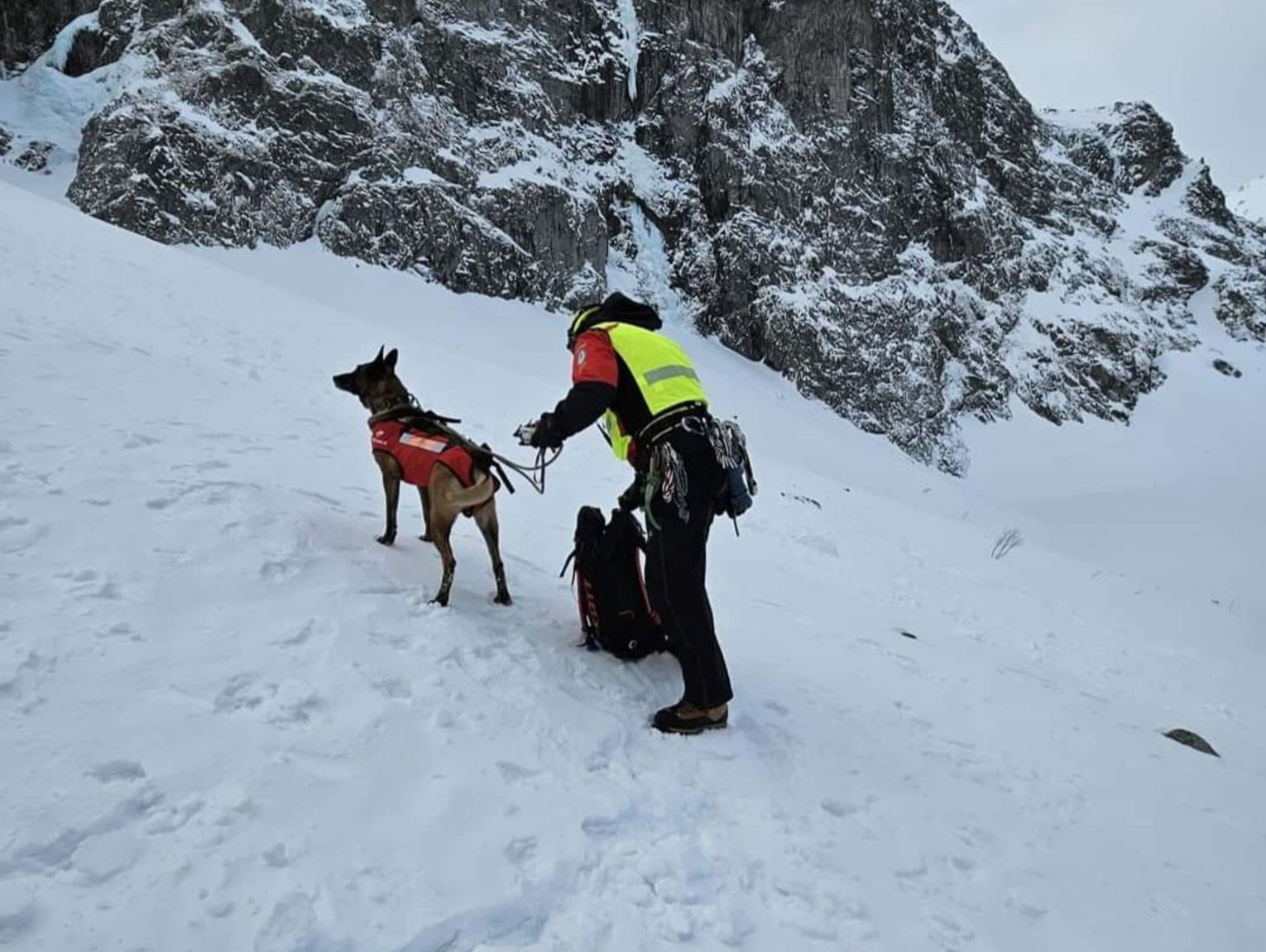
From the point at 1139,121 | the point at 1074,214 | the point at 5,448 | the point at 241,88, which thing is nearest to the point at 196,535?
the point at 5,448

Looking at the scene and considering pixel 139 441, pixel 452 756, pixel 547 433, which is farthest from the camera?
pixel 139 441

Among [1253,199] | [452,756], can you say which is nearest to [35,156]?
[452,756]

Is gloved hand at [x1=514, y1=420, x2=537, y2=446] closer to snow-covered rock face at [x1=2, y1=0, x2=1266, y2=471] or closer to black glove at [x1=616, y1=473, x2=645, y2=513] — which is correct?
black glove at [x1=616, y1=473, x2=645, y2=513]

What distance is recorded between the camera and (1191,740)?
6.38m

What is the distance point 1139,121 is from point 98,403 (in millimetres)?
74330

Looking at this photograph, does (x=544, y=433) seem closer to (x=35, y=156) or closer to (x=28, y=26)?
(x=35, y=156)

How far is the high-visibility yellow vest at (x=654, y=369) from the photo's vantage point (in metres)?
4.04

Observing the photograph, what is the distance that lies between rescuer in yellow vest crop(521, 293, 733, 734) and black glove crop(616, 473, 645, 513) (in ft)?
0.11

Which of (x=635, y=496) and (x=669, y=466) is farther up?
(x=669, y=466)

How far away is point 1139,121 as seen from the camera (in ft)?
194

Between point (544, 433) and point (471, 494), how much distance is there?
849 millimetres

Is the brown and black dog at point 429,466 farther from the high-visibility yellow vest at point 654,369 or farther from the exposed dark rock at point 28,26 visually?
the exposed dark rock at point 28,26

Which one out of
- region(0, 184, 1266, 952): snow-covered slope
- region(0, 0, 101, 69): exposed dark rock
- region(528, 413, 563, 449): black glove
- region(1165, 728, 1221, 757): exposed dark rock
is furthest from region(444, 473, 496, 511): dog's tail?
region(0, 0, 101, 69): exposed dark rock

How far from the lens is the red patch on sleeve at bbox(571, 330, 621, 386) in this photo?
394 cm
